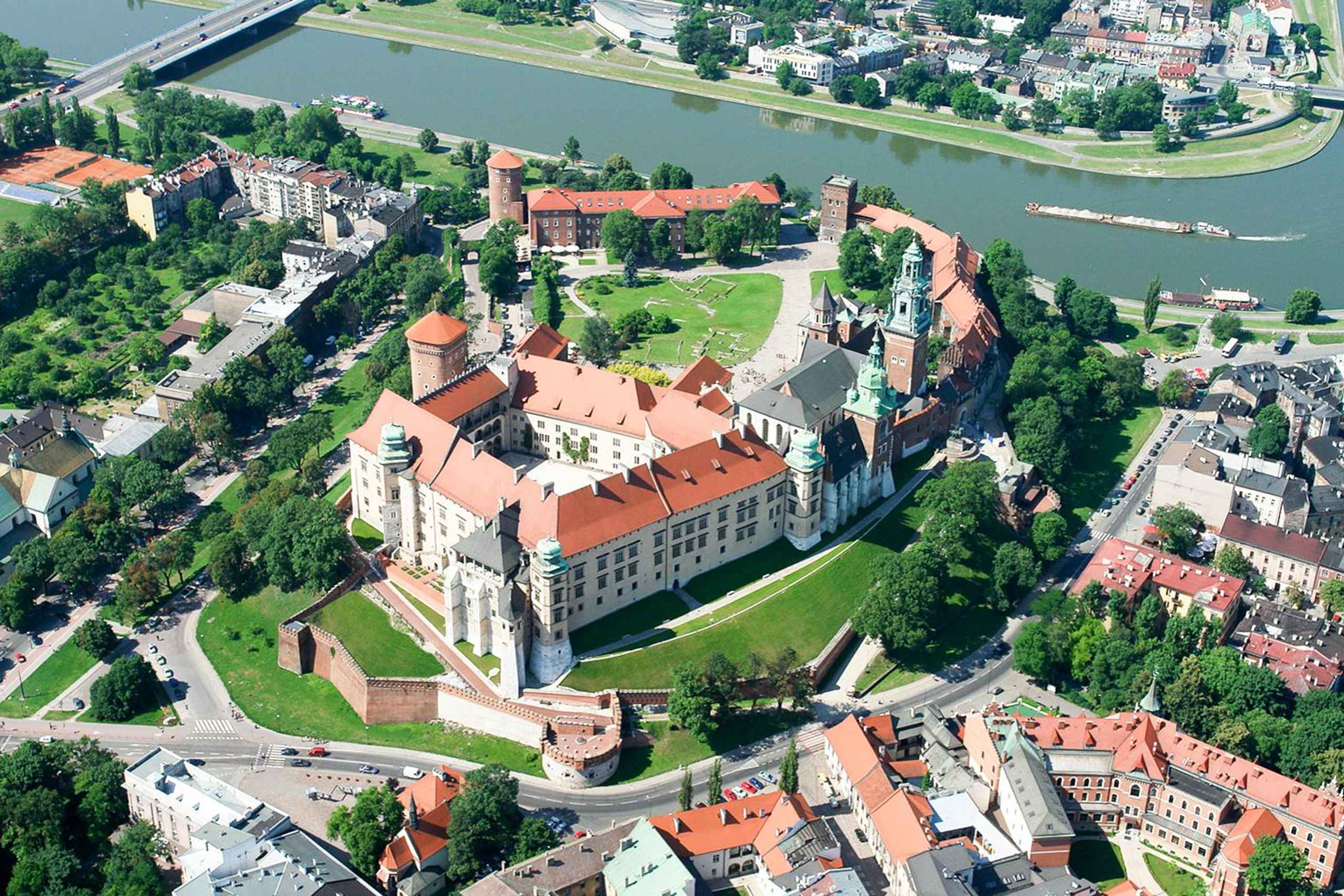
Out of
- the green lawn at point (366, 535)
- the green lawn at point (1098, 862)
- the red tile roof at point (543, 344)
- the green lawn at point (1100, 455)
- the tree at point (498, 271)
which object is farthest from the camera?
the tree at point (498, 271)

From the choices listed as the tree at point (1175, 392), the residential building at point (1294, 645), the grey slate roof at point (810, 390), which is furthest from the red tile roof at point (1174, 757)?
the tree at point (1175, 392)

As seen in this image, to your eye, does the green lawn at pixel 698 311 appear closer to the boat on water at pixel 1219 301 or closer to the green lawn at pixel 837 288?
the green lawn at pixel 837 288

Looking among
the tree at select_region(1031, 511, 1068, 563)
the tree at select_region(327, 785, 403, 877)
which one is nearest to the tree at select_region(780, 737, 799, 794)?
the tree at select_region(327, 785, 403, 877)

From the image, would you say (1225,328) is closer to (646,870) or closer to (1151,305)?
(1151,305)

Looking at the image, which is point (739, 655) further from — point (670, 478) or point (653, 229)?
point (653, 229)

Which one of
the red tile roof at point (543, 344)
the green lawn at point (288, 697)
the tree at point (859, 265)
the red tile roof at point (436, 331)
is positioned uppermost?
the red tile roof at point (436, 331)

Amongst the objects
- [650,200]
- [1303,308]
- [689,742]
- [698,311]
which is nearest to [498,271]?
[698,311]
